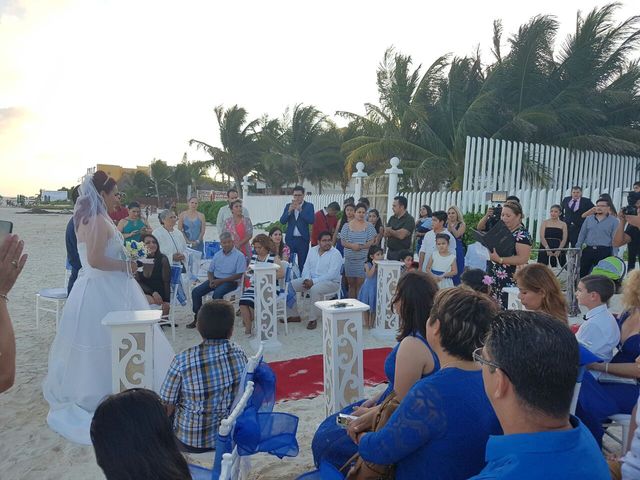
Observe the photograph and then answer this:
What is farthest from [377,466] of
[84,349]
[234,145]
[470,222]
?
[234,145]

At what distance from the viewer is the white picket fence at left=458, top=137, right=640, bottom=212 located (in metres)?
12.7

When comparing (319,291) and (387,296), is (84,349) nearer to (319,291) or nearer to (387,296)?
(319,291)

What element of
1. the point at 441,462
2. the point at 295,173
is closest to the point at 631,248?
the point at 441,462

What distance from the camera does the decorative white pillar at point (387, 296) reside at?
6.19 metres

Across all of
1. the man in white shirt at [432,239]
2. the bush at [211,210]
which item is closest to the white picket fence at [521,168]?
the man in white shirt at [432,239]

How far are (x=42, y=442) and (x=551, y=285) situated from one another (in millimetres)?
3755

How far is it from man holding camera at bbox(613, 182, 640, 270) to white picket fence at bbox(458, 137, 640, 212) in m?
2.33

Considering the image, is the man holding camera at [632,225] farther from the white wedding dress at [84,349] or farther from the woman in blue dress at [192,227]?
the woman in blue dress at [192,227]

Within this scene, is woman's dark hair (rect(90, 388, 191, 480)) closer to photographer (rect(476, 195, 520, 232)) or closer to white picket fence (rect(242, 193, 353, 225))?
photographer (rect(476, 195, 520, 232))

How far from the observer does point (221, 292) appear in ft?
21.3

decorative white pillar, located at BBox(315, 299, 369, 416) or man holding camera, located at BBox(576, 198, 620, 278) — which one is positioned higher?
man holding camera, located at BBox(576, 198, 620, 278)

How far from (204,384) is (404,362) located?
1.15 m

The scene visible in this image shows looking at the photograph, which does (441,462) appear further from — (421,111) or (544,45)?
(544,45)

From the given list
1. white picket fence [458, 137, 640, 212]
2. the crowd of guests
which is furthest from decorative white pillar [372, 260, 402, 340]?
white picket fence [458, 137, 640, 212]
